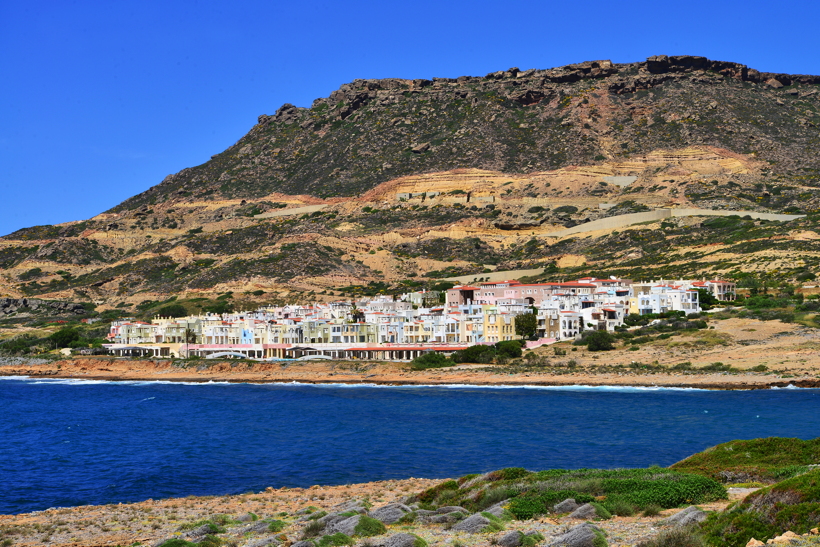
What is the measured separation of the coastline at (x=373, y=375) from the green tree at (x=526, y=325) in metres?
7.48

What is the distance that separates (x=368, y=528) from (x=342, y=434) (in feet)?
71.0

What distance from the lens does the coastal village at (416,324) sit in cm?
6525

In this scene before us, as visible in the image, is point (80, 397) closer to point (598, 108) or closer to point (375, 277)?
point (375, 277)

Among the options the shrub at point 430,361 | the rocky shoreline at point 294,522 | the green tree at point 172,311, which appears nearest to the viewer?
the rocky shoreline at point 294,522

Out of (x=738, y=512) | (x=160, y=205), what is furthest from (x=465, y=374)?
(x=160, y=205)

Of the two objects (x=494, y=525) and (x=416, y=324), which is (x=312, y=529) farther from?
(x=416, y=324)

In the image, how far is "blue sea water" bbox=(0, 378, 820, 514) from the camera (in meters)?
27.5

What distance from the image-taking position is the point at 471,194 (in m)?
132

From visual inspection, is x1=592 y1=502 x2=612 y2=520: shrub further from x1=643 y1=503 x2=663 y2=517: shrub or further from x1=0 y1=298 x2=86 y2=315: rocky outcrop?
x1=0 y1=298 x2=86 y2=315: rocky outcrop

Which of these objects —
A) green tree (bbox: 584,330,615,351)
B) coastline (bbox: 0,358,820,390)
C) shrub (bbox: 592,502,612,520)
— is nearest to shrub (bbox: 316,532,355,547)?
shrub (bbox: 592,502,612,520)

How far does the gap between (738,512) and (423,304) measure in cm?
7117

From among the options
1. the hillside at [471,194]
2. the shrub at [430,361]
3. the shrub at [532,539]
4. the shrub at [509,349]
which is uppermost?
the hillside at [471,194]

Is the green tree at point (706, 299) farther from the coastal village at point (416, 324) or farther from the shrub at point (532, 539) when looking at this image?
the shrub at point (532, 539)

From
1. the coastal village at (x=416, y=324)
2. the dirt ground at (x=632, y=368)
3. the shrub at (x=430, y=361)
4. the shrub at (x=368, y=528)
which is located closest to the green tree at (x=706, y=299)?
the coastal village at (x=416, y=324)
